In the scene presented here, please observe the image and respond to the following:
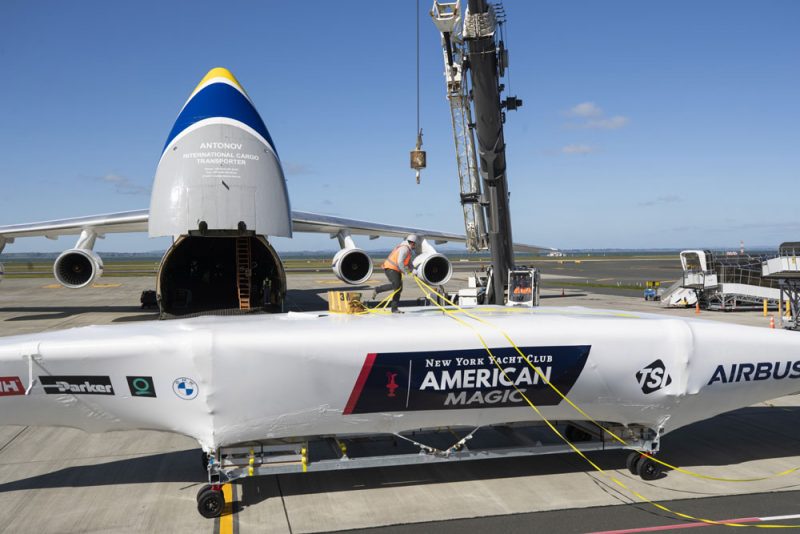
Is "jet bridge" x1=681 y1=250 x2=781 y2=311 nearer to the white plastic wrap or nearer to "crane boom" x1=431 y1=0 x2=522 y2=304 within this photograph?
"crane boom" x1=431 y1=0 x2=522 y2=304

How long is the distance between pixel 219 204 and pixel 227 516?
7497 millimetres

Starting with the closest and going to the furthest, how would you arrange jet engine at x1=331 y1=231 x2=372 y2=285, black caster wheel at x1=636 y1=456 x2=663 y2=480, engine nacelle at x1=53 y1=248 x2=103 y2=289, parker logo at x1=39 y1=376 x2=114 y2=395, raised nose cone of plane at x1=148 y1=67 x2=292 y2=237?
parker logo at x1=39 y1=376 x2=114 y2=395 < black caster wheel at x1=636 y1=456 x2=663 y2=480 < raised nose cone of plane at x1=148 y1=67 x2=292 y2=237 < jet engine at x1=331 y1=231 x2=372 y2=285 < engine nacelle at x1=53 y1=248 x2=103 y2=289

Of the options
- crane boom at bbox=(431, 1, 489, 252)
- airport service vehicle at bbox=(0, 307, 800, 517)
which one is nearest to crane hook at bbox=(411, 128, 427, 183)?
crane boom at bbox=(431, 1, 489, 252)

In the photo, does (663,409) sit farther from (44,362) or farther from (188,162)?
(188,162)

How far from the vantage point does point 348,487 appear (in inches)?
295

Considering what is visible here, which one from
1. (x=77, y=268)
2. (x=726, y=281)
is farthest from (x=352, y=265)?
(x=726, y=281)

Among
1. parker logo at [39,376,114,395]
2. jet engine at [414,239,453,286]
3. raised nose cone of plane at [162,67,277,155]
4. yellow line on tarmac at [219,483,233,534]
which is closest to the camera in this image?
yellow line on tarmac at [219,483,233,534]

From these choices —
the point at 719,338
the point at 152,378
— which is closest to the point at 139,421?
the point at 152,378

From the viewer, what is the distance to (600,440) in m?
7.94

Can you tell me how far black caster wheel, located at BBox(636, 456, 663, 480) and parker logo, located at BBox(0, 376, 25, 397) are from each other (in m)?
7.37

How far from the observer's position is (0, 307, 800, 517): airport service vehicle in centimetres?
665

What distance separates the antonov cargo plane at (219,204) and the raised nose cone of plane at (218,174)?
0.02 meters

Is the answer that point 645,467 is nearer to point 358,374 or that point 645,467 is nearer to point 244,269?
point 358,374

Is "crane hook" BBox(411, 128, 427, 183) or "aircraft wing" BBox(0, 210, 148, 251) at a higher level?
"crane hook" BBox(411, 128, 427, 183)
